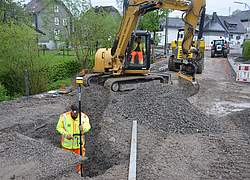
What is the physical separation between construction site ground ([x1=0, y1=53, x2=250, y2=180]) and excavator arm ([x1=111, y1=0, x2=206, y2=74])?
1634 millimetres

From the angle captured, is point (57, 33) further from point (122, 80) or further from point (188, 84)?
point (188, 84)

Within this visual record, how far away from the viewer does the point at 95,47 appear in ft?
59.5

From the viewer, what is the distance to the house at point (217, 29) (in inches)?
2437

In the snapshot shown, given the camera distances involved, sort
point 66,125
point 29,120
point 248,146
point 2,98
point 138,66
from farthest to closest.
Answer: point 138,66
point 2,98
point 29,120
point 248,146
point 66,125

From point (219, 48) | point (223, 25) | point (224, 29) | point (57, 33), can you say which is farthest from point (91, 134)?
point (223, 25)

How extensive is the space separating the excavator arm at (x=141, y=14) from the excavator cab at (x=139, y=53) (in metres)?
0.29

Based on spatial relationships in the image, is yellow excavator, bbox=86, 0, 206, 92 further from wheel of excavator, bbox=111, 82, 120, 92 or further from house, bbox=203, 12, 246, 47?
house, bbox=203, 12, 246, 47

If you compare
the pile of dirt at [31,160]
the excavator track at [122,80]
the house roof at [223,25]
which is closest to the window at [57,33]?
the excavator track at [122,80]

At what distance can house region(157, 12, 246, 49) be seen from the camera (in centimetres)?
6191

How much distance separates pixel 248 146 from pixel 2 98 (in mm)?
8896

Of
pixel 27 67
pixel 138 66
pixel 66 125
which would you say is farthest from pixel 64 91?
pixel 66 125

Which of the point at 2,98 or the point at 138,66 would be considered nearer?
the point at 2,98

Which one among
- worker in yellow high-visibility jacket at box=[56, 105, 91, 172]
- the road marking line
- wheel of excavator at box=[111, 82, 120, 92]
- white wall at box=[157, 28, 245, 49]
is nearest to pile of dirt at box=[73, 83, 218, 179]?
the road marking line

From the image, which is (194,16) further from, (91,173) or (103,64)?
(91,173)
